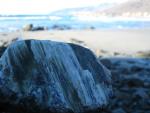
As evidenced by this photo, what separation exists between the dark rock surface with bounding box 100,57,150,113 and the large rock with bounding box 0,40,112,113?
0.76ft

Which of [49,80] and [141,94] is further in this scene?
[141,94]

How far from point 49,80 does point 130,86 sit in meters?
1.58

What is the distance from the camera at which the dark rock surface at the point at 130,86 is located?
5.30m

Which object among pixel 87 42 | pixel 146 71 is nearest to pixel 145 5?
pixel 87 42

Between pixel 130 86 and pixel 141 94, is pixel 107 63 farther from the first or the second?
pixel 141 94

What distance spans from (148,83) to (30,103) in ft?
6.63

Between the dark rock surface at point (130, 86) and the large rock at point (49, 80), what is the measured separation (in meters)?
0.23

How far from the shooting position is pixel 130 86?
20.2ft

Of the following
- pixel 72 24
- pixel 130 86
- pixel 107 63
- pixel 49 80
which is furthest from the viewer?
pixel 72 24

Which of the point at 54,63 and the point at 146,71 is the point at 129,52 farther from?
the point at 54,63

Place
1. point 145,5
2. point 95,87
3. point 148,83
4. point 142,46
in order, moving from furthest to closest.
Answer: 1. point 145,5
2. point 142,46
3. point 148,83
4. point 95,87

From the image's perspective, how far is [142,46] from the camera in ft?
38.9

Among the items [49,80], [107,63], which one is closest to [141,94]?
[49,80]

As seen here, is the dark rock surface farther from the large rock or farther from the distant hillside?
the distant hillside
